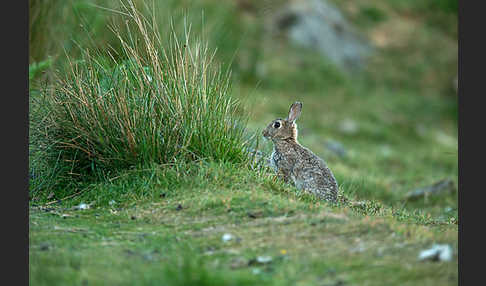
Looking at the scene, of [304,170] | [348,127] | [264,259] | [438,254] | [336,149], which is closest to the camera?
[438,254]

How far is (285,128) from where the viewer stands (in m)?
6.71

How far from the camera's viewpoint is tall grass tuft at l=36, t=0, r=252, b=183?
572 cm

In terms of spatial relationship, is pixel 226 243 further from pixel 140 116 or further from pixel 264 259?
pixel 140 116

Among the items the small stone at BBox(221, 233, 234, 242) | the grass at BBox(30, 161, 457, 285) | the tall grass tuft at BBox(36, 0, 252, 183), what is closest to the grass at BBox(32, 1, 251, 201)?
the tall grass tuft at BBox(36, 0, 252, 183)

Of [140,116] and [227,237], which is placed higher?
[140,116]

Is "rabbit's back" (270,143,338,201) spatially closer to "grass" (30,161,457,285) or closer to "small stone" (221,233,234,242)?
"grass" (30,161,457,285)

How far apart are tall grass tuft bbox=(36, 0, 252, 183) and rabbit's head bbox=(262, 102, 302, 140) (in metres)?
0.66

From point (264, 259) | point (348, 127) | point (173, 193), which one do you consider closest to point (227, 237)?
point (264, 259)

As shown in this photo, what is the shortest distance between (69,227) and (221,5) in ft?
42.3

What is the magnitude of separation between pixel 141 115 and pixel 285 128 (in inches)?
67.7

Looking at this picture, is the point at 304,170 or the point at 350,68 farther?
the point at 350,68

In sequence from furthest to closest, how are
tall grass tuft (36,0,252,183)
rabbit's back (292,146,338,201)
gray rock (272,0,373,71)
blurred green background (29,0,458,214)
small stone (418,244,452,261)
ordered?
gray rock (272,0,373,71)
blurred green background (29,0,458,214)
rabbit's back (292,146,338,201)
tall grass tuft (36,0,252,183)
small stone (418,244,452,261)

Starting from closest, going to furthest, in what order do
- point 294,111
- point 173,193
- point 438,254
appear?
point 438,254, point 173,193, point 294,111

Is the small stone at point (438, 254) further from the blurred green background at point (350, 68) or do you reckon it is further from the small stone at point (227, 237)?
the blurred green background at point (350, 68)
